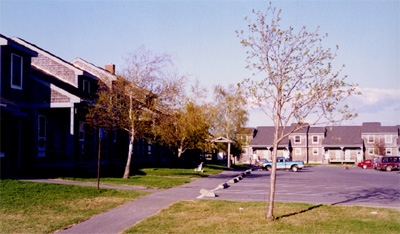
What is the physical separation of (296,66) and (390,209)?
18.8 ft

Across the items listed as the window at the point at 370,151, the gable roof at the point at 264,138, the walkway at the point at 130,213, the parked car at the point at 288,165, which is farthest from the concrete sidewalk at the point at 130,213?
the window at the point at 370,151

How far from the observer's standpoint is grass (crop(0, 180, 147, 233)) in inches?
419

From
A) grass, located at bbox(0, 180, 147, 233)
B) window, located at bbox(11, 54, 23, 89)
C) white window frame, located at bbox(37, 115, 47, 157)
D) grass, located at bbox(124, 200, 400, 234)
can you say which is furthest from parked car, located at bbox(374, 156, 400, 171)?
window, located at bbox(11, 54, 23, 89)

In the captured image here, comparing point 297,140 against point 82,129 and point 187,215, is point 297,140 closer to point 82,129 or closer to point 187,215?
point 82,129

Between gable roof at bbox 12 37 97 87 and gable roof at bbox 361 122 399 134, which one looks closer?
gable roof at bbox 12 37 97 87

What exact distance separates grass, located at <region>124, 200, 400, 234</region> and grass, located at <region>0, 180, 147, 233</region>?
2090 millimetres

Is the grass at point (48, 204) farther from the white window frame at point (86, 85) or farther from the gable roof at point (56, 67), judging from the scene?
the white window frame at point (86, 85)

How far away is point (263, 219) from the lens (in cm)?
1156

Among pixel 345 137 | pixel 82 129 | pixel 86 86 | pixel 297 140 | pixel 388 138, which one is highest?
pixel 86 86

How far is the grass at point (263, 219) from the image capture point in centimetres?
1032

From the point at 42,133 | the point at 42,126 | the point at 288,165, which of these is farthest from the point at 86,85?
the point at 288,165

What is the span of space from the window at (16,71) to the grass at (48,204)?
698 centimetres

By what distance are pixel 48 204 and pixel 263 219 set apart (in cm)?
660

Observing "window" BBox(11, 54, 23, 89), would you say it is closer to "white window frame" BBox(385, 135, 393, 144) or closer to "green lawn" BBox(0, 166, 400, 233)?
"green lawn" BBox(0, 166, 400, 233)
